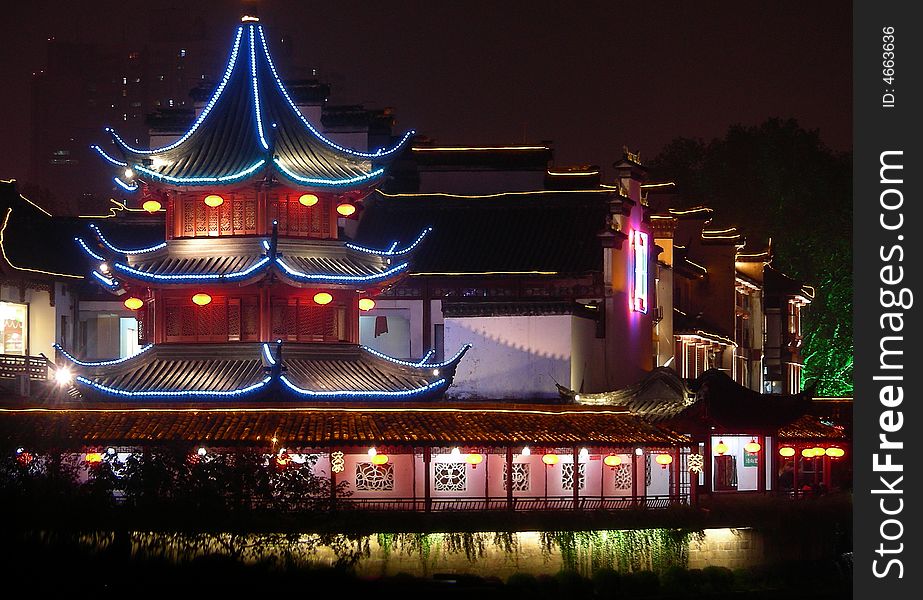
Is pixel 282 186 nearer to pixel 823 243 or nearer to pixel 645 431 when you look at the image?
pixel 645 431

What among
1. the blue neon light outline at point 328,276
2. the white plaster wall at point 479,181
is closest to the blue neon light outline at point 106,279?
the blue neon light outline at point 328,276

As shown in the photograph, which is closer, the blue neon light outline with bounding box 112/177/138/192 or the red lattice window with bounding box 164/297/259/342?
the red lattice window with bounding box 164/297/259/342

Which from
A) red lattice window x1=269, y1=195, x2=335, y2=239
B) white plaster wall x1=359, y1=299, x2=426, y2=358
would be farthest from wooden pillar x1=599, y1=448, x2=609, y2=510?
red lattice window x1=269, y1=195, x2=335, y2=239

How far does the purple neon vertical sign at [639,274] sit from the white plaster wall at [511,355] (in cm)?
467

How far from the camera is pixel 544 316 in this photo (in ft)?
178

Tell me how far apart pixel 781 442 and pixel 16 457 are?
23955mm

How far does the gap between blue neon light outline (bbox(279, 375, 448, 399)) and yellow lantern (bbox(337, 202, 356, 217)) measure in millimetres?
5780

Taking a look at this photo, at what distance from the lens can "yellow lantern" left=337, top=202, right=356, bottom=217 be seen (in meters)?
50.5

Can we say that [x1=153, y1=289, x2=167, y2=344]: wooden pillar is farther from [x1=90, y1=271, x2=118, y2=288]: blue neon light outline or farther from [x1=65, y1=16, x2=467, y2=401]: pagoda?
[x1=90, y1=271, x2=118, y2=288]: blue neon light outline

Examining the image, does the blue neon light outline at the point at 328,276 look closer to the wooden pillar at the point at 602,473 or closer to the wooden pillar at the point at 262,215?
the wooden pillar at the point at 262,215

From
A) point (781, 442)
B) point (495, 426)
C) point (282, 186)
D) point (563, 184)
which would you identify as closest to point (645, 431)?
point (495, 426)

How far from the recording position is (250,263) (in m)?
48.3

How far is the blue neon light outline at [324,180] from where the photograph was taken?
158ft

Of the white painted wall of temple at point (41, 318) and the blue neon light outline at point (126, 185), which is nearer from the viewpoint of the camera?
the blue neon light outline at point (126, 185)
